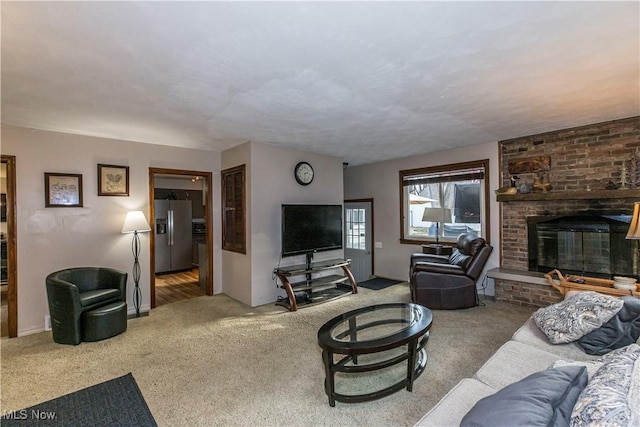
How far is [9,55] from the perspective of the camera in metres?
1.91

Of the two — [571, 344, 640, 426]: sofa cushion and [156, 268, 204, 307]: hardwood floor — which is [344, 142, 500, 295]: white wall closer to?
[156, 268, 204, 307]: hardwood floor

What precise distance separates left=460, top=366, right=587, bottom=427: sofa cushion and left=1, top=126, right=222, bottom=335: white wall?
4532mm

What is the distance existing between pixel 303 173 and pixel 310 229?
3.18ft

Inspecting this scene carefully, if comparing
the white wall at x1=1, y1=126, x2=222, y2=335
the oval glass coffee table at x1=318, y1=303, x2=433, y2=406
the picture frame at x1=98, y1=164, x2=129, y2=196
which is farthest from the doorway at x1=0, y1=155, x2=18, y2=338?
the oval glass coffee table at x1=318, y1=303, x2=433, y2=406

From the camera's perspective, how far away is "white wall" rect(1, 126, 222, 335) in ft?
11.4

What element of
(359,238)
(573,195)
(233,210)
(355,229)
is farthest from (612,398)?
(355,229)

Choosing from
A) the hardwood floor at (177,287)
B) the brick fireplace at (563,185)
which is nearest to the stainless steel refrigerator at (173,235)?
the hardwood floor at (177,287)

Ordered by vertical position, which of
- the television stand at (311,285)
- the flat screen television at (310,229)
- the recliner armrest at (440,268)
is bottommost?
the television stand at (311,285)

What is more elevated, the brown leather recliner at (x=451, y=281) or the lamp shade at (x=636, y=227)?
the lamp shade at (x=636, y=227)

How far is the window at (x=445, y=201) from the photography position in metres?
4.80

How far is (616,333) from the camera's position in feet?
6.56

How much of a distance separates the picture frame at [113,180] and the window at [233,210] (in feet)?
4.55

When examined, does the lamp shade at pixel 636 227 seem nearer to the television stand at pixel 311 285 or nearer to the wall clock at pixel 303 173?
the television stand at pixel 311 285

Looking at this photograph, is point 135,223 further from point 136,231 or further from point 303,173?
point 303,173
